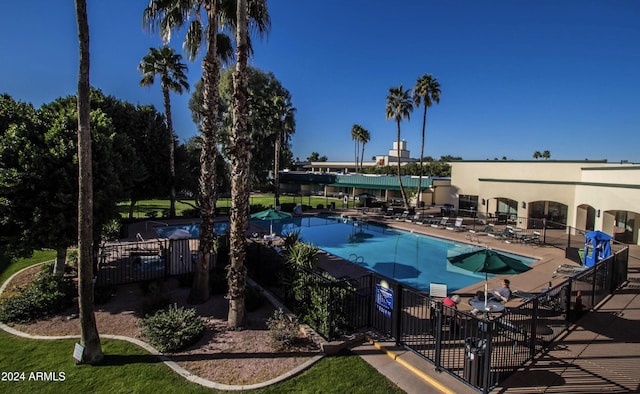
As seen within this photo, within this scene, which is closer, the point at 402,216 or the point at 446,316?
the point at 446,316

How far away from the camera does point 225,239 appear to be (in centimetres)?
1497

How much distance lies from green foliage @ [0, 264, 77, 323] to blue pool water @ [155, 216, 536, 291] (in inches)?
184

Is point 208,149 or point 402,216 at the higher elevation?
point 208,149

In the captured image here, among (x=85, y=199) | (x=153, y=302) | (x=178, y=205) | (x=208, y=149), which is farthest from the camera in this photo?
(x=178, y=205)

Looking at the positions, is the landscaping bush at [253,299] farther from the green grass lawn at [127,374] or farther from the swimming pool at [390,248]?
the swimming pool at [390,248]

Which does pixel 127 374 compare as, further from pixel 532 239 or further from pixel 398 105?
pixel 398 105

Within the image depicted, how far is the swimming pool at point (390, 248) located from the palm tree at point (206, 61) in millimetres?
9017

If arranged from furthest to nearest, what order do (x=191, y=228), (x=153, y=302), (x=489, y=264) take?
(x=191, y=228), (x=153, y=302), (x=489, y=264)

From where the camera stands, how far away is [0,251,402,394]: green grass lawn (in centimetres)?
598

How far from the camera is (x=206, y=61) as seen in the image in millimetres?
9531

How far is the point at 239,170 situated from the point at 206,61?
13.0 ft

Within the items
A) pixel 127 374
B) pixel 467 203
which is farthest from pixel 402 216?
pixel 127 374

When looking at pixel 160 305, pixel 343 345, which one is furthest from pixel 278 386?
pixel 160 305

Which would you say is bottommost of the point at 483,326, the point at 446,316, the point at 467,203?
the point at 446,316
